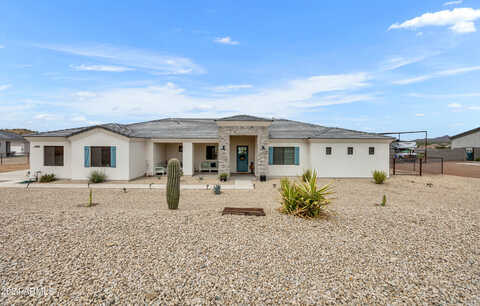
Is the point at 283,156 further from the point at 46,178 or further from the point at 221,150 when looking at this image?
the point at 46,178

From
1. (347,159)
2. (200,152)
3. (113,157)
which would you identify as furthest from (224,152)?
(347,159)

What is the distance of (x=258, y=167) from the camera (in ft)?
50.8

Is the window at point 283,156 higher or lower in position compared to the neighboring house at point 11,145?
lower

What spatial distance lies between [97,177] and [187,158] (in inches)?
224

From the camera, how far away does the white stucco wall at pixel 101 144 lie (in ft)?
47.9

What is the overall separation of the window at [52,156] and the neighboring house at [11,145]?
2737cm

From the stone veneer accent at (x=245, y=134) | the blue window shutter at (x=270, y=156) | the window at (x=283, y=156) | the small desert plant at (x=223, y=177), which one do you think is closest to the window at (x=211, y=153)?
the stone veneer accent at (x=245, y=134)

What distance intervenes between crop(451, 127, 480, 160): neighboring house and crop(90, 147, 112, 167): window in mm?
43031

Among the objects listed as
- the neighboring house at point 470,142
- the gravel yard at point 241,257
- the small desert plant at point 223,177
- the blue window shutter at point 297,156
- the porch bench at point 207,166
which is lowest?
the gravel yard at point 241,257

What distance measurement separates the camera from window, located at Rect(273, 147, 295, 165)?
16766mm

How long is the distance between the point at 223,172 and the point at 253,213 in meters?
8.70

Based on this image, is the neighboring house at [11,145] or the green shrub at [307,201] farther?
the neighboring house at [11,145]

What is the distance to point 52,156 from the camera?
50.7 feet

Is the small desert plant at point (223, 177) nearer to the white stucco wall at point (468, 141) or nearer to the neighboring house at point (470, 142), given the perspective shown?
the neighboring house at point (470, 142)
